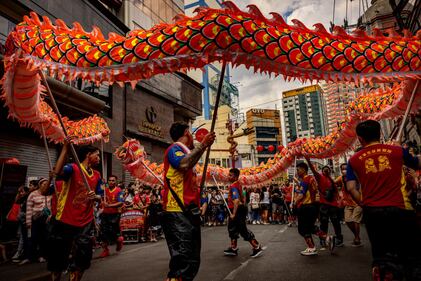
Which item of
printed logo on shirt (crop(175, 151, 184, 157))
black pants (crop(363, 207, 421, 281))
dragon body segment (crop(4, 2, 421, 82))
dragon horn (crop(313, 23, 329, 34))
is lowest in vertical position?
black pants (crop(363, 207, 421, 281))

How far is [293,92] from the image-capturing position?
12375cm

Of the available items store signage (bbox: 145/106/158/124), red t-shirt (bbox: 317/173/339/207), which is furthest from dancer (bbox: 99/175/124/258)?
store signage (bbox: 145/106/158/124)

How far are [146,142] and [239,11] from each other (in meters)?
19.0

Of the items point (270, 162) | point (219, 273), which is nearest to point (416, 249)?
point (219, 273)

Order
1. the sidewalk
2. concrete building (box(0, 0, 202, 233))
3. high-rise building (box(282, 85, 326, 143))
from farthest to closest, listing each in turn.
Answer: high-rise building (box(282, 85, 326, 143)) < concrete building (box(0, 0, 202, 233)) < the sidewalk

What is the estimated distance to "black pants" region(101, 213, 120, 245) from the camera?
858cm

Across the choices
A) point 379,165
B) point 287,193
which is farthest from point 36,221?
point 287,193

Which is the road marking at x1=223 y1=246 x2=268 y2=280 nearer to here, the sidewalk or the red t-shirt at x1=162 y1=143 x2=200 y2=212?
the red t-shirt at x1=162 y1=143 x2=200 y2=212

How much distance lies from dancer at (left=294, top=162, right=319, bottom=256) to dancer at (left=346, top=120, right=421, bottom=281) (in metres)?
3.97

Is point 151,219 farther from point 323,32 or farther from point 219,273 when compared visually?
point 323,32

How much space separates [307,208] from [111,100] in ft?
45.8

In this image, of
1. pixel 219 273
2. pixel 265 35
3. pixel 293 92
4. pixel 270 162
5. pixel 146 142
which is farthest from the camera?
pixel 293 92

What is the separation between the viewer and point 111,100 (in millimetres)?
18156

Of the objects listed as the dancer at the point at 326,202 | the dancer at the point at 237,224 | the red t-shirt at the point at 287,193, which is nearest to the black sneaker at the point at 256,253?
the dancer at the point at 237,224
